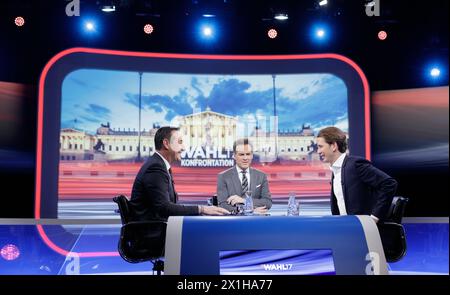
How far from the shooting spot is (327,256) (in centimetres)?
177

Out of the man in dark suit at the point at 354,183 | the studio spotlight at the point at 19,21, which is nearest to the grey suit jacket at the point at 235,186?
the man in dark suit at the point at 354,183

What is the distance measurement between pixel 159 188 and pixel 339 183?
1.21m

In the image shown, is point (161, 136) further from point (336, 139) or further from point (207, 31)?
point (207, 31)

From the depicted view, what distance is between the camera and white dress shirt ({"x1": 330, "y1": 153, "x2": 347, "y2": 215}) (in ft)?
10.8

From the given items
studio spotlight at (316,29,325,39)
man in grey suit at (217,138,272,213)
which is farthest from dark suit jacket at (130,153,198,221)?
studio spotlight at (316,29,325,39)

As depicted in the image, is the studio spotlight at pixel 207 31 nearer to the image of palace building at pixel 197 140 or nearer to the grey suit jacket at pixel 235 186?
the image of palace building at pixel 197 140

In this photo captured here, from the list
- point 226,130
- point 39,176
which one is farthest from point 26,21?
point 226,130

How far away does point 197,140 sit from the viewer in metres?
6.05

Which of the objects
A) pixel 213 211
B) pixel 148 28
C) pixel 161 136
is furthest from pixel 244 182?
pixel 148 28

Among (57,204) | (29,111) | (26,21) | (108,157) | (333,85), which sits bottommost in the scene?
(57,204)
